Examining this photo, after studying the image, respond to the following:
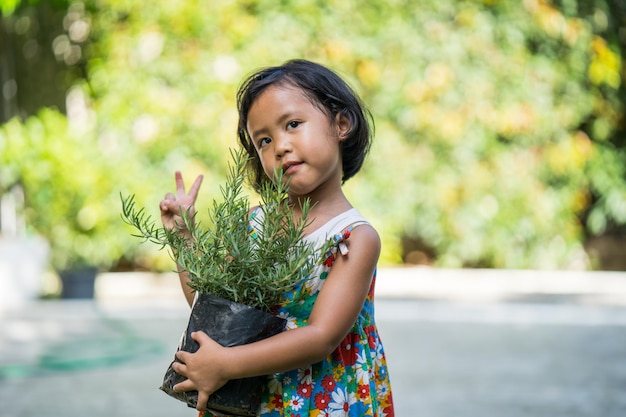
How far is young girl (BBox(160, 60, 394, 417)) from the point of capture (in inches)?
58.0

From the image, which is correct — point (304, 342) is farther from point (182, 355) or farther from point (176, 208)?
point (176, 208)

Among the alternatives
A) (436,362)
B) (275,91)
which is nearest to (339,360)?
(275,91)

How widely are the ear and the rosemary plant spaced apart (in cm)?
18

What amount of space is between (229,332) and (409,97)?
6.96 meters

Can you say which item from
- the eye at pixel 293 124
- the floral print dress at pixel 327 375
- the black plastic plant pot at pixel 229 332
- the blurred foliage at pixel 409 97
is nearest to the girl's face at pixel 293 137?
the eye at pixel 293 124

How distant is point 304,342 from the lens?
148cm

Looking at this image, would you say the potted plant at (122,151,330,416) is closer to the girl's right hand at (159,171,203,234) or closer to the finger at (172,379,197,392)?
the finger at (172,379,197,392)

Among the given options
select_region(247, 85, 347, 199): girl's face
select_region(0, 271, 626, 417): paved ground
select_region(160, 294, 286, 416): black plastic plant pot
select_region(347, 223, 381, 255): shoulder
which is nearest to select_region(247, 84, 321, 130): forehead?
select_region(247, 85, 347, 199): girl's face

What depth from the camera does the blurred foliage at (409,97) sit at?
320 inches

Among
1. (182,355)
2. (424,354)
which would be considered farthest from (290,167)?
(424,354)

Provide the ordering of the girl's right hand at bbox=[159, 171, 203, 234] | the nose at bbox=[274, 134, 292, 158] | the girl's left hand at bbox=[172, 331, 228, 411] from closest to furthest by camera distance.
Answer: the girl's left hand at bbox=[172, 331, 228, 411] → the nose at bbox=[274, 134, 292, 158] → the girl's right hand at bbox=[159, 171, 203, 234]

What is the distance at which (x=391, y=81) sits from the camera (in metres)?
8.26

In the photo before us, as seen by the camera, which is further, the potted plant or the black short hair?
the black short hair

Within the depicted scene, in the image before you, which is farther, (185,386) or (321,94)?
(321,94)
